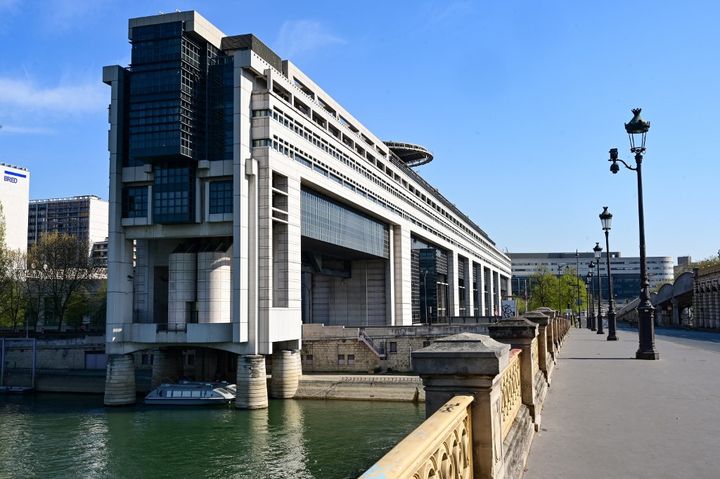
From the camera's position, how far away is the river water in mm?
25203

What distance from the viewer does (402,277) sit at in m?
67.8

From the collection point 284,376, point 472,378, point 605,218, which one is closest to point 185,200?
point 284,376

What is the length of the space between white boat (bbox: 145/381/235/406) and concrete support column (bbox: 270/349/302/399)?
3001mm

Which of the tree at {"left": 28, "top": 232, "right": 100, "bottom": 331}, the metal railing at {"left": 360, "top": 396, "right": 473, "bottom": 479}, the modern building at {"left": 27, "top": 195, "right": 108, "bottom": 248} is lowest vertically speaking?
the metal railing at {"left": 360, "top": 396, "right": 473, "bottom": 479}

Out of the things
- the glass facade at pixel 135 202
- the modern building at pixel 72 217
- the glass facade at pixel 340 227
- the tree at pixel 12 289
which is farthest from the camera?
the modern building at pixel 72 217

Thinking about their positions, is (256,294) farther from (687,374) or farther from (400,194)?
(400,194)

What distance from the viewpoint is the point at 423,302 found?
82688mm

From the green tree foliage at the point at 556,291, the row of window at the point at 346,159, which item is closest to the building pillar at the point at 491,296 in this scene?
the green tree foliage at the point at 556,291

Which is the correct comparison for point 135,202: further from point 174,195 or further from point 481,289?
point 481,289

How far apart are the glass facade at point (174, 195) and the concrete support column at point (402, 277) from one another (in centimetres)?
3027

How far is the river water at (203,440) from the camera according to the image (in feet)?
82.7

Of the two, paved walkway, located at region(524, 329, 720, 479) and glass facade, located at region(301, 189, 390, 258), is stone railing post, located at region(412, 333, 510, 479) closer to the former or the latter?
paved walkway, located at region(524, 329, 720, 479)

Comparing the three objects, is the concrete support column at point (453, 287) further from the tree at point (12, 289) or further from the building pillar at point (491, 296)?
the tree at point (12, 289)

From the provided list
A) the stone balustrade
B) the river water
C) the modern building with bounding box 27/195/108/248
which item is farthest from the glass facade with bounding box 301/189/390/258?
the modern building with bounding box 27/195/108/248
